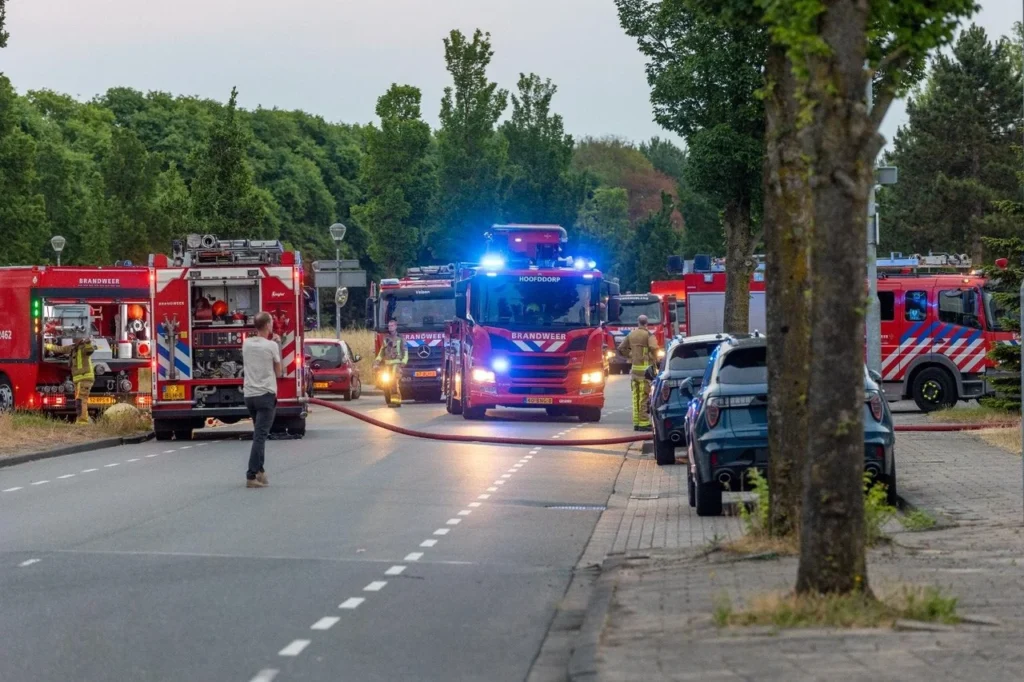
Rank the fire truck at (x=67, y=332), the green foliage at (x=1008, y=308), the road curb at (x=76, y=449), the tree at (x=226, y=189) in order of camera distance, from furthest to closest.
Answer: the tree at (x=226, y=189), the fire truck at (x=67, y=332), the green foliage at (x=1008, y=308), the road curb at (x=76, y=449)

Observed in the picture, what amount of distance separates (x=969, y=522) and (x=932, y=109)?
6691 centimetres

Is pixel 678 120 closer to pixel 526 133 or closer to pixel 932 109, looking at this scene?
pixel 526 133

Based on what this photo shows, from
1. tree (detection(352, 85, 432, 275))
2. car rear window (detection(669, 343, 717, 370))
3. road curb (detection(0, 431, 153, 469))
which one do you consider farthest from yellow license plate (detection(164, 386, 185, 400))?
tree (detection(352, 85, 432, 275))

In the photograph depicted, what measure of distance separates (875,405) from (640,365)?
12.9 m

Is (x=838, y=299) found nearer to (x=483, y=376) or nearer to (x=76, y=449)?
(x=76, y=449)

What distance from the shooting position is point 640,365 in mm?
28766

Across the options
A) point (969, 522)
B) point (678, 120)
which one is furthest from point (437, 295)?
point (969, 522)

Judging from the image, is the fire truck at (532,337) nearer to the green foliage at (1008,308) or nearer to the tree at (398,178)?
the green foliage at (1008,308)

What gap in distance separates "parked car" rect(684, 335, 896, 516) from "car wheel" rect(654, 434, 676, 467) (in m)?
6.01

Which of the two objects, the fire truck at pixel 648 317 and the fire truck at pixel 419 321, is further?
the fire truck at pixel 648 317

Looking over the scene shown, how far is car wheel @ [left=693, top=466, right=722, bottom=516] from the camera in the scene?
16000 mm

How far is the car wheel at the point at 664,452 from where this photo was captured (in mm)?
22812

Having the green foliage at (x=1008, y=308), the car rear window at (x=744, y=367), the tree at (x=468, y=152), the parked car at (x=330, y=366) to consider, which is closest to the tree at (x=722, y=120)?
the green foliage at (x=1008, y=308)

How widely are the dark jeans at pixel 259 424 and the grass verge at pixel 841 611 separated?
1045cm
